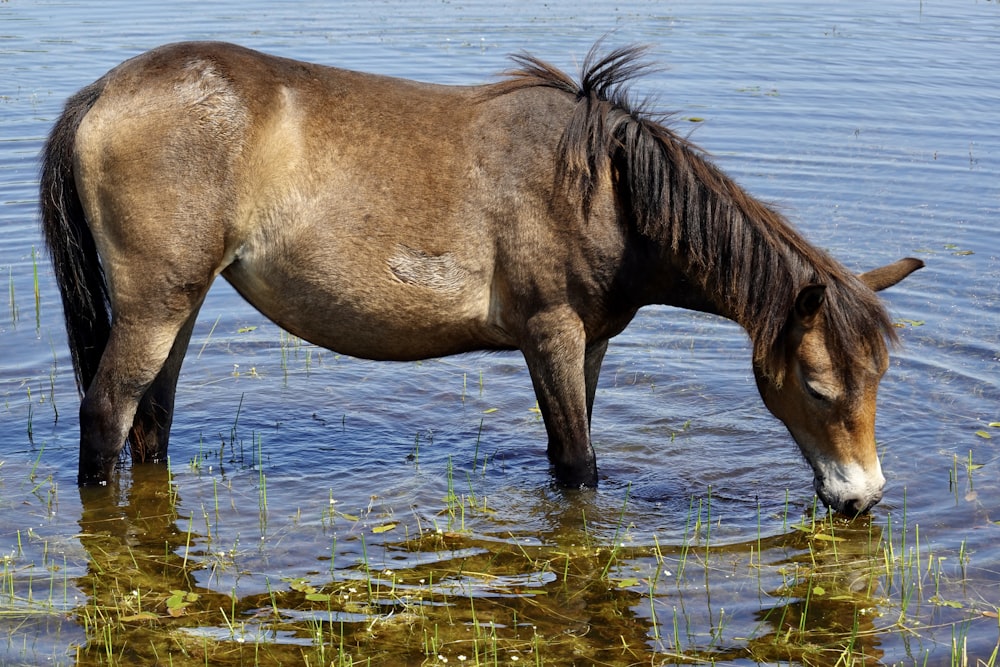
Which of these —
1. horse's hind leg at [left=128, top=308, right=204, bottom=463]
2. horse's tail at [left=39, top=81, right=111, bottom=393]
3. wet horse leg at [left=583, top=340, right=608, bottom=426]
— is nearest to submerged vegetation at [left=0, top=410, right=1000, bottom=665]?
horse's hind leg at [left=128, top=308, right=204, bottom=463]

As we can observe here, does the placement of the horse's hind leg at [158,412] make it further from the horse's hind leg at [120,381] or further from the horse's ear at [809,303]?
the horse's ear at [809,303]

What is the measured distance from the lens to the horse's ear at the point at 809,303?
17.5ft

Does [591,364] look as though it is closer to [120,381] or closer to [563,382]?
[563,382]

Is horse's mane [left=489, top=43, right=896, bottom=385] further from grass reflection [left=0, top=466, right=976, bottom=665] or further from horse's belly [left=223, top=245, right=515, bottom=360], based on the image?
grass reflection [left=0, top=466, right=976, bottom=665]

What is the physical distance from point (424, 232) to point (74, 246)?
5.94 ft

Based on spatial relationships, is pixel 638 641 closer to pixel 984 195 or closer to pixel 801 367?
pixel 801 367

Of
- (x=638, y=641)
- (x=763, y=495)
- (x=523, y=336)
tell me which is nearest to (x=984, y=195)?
(x=763, y=495)

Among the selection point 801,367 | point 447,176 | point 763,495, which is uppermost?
point 447,176

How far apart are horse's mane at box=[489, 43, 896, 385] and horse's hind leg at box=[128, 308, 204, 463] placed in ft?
7.68

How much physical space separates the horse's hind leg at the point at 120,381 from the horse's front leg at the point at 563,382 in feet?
5.78

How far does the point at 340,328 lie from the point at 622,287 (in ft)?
4.84

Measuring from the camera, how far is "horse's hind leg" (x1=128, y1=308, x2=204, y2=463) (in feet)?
20.9

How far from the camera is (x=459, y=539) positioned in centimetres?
592

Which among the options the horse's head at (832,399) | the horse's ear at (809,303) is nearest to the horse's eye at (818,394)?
the horse's head at (832,399)
